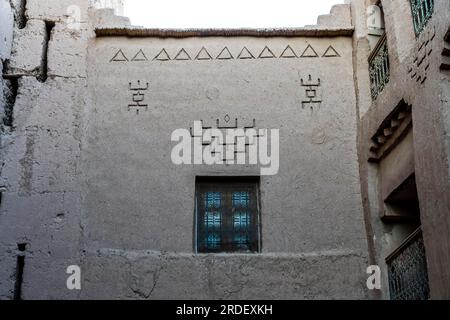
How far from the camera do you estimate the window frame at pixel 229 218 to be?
718 cm

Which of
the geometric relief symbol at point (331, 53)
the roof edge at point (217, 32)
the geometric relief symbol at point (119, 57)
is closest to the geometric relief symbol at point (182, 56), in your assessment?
the roof edge at point (217, 32)

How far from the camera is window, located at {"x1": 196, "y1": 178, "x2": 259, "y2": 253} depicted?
722 cm

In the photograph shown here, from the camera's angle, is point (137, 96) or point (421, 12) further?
point (137, 96)

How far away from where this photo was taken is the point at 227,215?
289 inches

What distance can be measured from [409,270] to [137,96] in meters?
3.65

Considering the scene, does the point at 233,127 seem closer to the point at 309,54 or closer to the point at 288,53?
the point at 288,53

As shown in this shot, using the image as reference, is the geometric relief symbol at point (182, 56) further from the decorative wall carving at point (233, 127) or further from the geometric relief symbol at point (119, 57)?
the decorative wall carving at point (233, 127)

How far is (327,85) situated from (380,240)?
1.99 metres

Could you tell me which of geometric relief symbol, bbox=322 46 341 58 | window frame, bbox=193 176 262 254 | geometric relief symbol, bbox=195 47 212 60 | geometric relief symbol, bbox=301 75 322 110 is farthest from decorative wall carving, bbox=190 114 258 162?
geometric relief symbol, bbox=322 46 341 58

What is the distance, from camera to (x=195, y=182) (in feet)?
24.5

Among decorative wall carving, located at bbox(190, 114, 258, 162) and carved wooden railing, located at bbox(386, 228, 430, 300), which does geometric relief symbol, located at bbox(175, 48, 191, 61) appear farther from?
carved wooden railing, located at bbox(386, 228, 430, 300)

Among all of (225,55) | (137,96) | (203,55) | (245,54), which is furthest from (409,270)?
(137,96)
